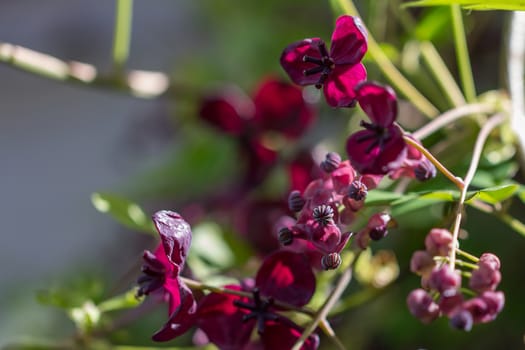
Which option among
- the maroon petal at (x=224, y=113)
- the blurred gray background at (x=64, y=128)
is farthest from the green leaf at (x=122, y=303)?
the blurred gray background at (x=64, y=128)

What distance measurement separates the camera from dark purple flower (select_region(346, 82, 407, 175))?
334 millimetres

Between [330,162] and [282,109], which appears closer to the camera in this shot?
[330,162]

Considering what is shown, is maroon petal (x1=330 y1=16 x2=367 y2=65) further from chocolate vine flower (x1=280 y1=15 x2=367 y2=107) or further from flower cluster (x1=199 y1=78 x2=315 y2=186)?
flower cluster (x1=199 y1=78 x2=315 y2=186)

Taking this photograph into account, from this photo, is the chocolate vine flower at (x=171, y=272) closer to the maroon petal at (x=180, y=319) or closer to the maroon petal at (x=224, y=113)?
the maroon petal at (x=180, y=319)

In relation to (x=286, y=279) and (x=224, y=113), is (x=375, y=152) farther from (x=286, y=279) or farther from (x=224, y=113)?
(x=224, y=113)

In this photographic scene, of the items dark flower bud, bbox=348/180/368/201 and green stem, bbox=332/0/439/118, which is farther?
green stem, bbox=332/0/439/118

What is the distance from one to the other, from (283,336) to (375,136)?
4.0 inches

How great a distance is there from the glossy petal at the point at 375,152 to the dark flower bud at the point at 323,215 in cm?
3

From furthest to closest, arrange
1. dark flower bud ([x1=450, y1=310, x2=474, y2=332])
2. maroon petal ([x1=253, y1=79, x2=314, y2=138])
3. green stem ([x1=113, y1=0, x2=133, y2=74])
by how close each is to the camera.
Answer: maroon petal ([x1=253, y1=79, x2=314, y2=138]) < green stem ([x1=113, y1=0, x2=133, y2=74]) < dark flower bud ([x1=450, y1=310, x2=474, y2=332])

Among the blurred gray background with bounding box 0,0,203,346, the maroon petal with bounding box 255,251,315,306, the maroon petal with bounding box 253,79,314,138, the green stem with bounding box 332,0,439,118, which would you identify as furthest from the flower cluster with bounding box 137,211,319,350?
the blurred gray background with bounding box 0,0,203,346

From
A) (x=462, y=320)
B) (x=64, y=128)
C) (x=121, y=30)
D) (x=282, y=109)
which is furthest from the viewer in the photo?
(x=64, y=128)

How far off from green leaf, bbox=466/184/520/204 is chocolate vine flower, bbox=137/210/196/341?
0.12m

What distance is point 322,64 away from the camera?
14.1 inches

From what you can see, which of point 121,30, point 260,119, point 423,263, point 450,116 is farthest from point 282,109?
point 423,263
